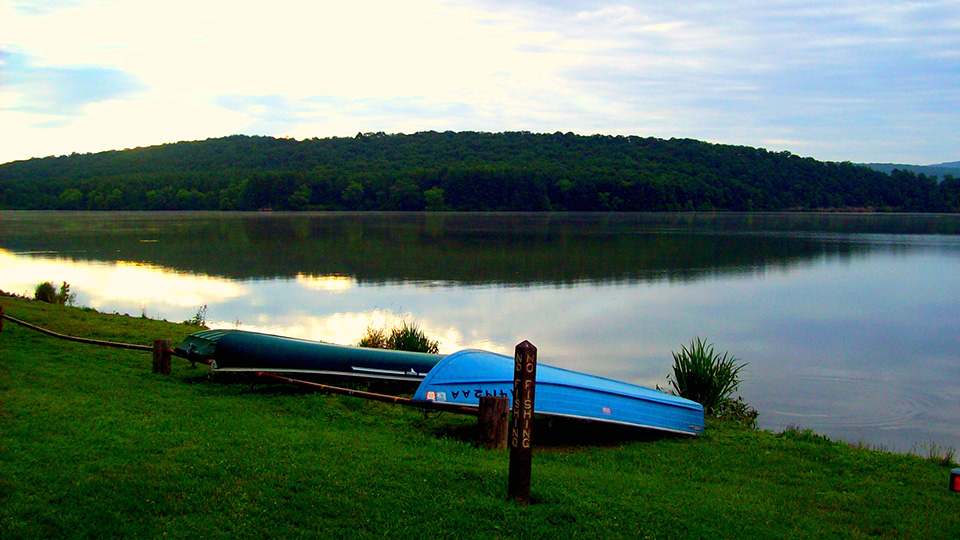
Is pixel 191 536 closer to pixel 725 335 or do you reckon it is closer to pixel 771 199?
pixel 725 335

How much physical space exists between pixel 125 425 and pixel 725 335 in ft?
47.3

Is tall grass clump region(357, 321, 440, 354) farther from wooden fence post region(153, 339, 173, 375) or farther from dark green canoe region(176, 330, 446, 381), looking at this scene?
wooden fence post region(153, 339, 173, 375)

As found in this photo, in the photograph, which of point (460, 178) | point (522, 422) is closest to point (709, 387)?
point (522, 422)

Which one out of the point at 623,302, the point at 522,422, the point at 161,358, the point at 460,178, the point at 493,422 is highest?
the point at 460,178

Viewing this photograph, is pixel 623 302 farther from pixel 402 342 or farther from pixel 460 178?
pixel 460 178

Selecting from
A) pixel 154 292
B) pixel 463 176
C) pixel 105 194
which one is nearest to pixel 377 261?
pixel 154 292

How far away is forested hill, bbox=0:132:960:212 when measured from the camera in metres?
116

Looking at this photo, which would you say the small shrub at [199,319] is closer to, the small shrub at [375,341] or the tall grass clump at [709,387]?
the small shrub at [375,341]

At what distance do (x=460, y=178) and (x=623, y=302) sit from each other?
310ft

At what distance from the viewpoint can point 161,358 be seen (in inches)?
396

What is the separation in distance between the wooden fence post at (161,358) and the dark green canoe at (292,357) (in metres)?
0.21

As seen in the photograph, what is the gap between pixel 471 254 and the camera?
3828cm

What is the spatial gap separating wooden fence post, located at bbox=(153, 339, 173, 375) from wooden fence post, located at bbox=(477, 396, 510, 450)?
4723 millimetres

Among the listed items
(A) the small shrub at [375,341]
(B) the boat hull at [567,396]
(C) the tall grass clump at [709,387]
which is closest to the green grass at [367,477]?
(B) the boat hull at [567,396]
